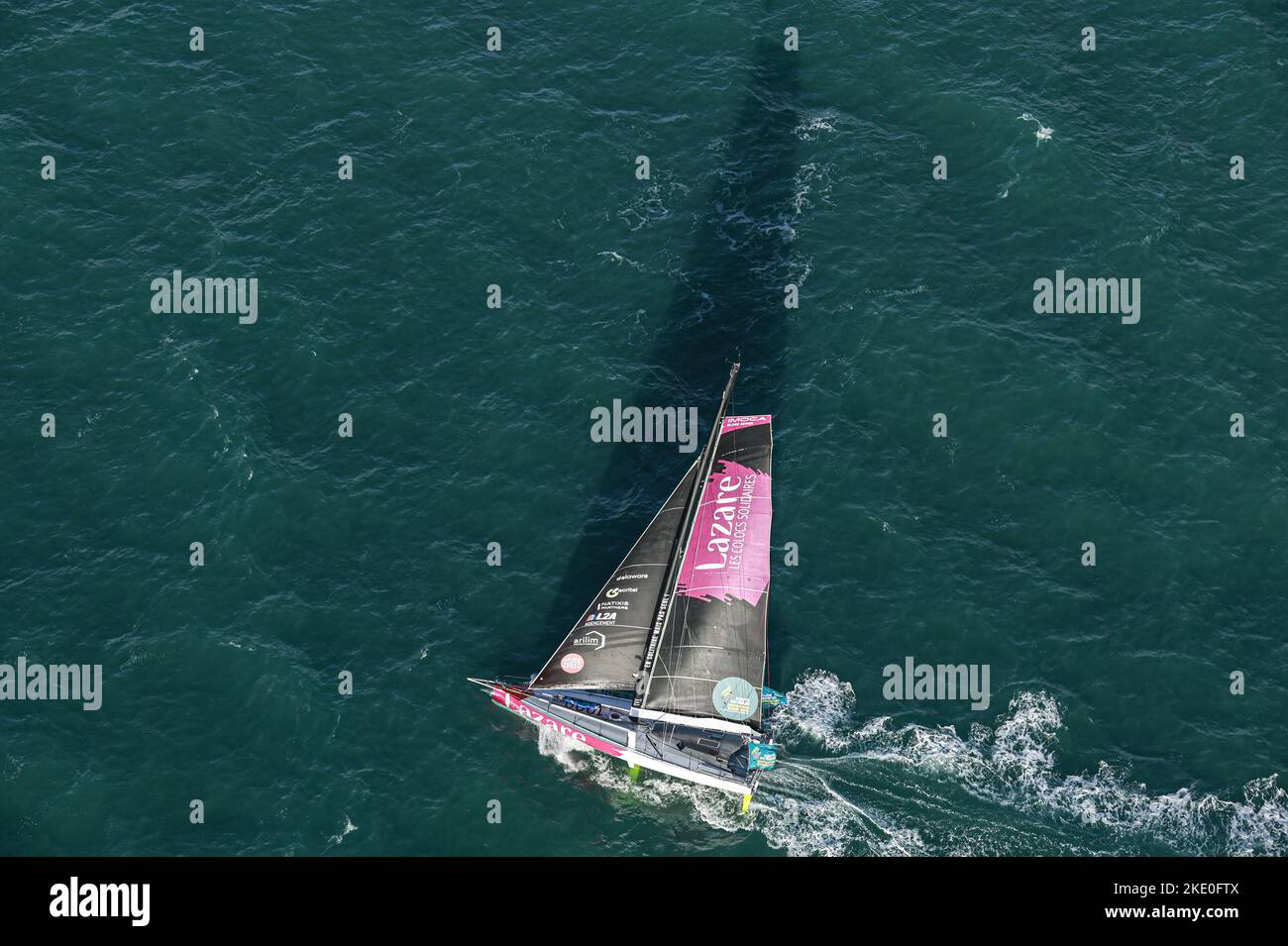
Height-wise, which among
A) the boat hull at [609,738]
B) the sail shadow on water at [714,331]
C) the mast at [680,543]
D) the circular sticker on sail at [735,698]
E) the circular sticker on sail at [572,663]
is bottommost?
the boat hull at [609,738]

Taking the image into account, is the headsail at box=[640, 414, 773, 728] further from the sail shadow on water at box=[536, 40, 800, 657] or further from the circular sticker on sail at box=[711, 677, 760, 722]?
the sail shadow on water at box=[536, 40, 800, 657]

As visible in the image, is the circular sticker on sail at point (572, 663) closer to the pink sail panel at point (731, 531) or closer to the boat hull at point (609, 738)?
the boat hull at point (609, 738)

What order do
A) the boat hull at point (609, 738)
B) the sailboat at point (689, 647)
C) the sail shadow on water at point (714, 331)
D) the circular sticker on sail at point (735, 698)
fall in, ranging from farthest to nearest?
the sail shadow on water at point (714, 331)
the sailboat at point (689, 647)
the circular sticker on sail at point (735, 698)
the boat hull at point (609, 738)

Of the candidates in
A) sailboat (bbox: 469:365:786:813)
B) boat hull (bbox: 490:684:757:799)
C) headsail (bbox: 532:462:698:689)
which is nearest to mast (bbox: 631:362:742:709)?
sailboat (bbox: 469:365:786:813)

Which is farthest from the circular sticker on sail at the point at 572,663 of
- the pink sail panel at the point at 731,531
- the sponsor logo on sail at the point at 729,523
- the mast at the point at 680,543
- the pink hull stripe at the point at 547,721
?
the sponsor logo on sail at the point at 729,523

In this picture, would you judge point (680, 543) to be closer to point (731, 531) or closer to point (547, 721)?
point (731, 531)

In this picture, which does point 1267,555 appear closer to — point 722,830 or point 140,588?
point 722,830
